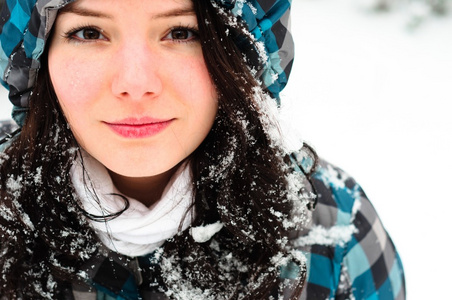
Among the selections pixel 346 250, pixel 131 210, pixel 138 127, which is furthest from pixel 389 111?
pixel 138 127

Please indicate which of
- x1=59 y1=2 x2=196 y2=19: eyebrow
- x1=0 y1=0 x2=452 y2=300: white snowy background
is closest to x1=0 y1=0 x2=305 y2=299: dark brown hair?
x1=59 y1=2 x2=196 y2=19: eyebrow

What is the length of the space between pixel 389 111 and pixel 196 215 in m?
3.18

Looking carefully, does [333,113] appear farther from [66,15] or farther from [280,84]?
[66,15]

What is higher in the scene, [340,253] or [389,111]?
[389,111]

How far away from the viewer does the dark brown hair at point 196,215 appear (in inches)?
62.2

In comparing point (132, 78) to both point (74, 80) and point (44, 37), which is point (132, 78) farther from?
point (44, 37)

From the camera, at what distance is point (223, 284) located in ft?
5.53

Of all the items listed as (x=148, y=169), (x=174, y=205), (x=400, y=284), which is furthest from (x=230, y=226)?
(x=400, y=284)

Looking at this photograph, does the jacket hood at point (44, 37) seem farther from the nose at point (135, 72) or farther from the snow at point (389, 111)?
the snow at point (389, 111)

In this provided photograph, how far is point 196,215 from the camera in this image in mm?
1633

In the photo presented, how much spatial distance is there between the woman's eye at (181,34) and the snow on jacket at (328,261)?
2.07 feet

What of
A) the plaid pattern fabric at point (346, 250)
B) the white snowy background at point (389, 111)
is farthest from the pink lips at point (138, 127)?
the white snowy background at point (389, 111)

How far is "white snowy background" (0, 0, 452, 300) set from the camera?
132 inches

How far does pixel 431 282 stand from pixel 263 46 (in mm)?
2263
